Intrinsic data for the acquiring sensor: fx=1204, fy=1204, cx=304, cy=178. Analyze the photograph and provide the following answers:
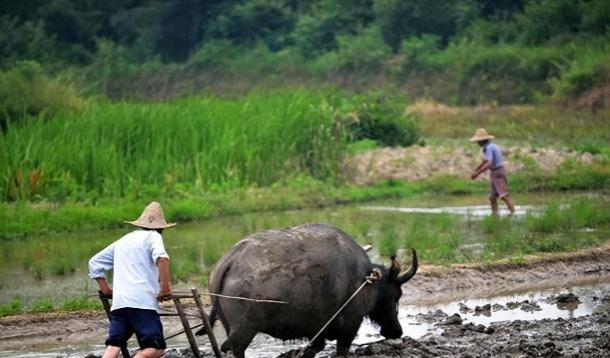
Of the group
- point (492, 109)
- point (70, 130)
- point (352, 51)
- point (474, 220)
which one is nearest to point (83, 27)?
point (352, 51)

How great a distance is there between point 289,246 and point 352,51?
1433 inches

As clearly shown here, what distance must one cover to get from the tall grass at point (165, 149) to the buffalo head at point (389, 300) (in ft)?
33.3

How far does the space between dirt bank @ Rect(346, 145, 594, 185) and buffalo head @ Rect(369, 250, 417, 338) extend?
12635 millimetres

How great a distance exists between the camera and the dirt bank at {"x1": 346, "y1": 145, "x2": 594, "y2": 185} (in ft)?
76.7

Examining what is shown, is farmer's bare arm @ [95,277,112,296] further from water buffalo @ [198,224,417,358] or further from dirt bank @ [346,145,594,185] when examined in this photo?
dirt bank @ [346,145,594,185]

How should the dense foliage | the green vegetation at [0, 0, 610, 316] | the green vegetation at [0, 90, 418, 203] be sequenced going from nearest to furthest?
the green vegetation at [0, 0, 610, 316] → the green vegetation at [0, 90, 418, 203] → the dense foliage

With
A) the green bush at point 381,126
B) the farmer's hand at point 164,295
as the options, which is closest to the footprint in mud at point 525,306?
the farmer's hand at point 164,295

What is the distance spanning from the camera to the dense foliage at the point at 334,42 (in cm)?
3872

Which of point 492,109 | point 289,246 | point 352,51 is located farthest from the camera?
point 352,51

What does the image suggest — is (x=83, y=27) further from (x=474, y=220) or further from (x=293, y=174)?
(x=474, y=220)

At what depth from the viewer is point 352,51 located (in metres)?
45.1

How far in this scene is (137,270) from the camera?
8.32m

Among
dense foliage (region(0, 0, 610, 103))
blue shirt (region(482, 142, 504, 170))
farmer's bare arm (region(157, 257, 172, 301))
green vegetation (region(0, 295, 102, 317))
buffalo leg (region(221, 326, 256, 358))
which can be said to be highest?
dense foliage (region(0, 0, 610, 103))

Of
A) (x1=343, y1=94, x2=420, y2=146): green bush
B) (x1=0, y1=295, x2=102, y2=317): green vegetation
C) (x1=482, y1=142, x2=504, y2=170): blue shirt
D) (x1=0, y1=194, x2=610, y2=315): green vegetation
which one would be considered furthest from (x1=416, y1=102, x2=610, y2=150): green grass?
(x1=0, y1=295, x2=102, y2=317): green vegetation
